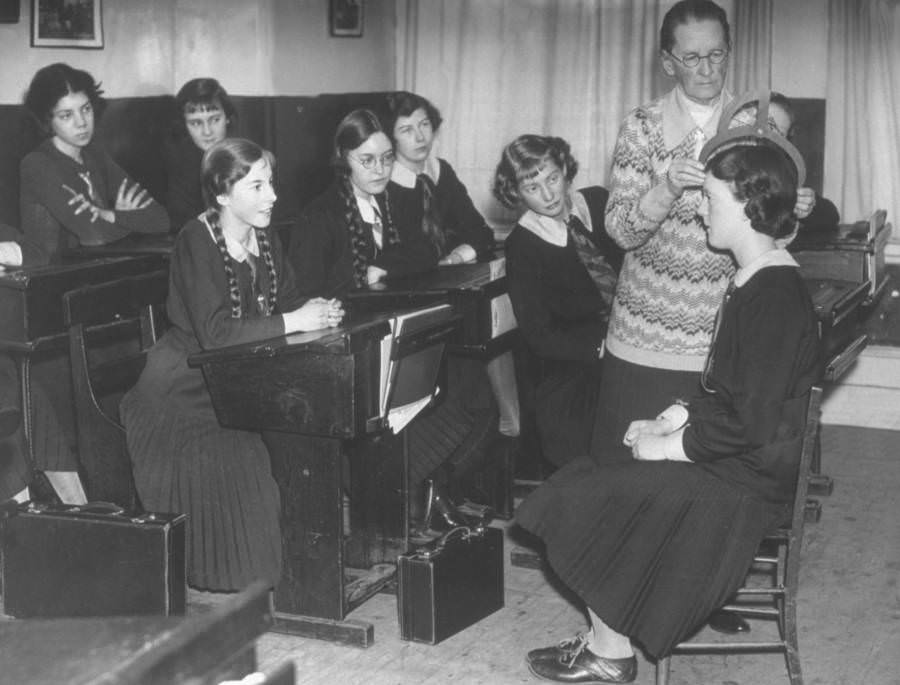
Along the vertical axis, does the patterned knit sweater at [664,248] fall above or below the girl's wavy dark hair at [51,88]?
below

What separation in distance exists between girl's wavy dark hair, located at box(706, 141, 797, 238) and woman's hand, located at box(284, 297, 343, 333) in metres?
1.25

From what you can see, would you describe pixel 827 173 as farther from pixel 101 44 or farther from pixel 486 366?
pixel 101 44

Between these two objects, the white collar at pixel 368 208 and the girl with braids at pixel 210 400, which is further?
the white collar at pixel 368 208

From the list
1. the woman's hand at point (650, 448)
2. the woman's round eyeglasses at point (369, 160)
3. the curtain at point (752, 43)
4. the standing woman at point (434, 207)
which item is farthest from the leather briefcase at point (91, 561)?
the curtain at point (752, 43)

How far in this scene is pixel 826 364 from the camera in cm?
461

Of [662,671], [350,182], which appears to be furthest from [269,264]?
[662,671]

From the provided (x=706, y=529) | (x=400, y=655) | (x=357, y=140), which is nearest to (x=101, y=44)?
Result: (x=357, y=140)

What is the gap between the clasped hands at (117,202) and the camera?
523 centimetres

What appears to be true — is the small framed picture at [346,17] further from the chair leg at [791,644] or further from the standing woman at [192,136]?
the chair leg at [791,644]

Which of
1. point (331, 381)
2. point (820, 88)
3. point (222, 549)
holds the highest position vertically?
point (820, 88)

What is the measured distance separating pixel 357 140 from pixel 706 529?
7.20ft

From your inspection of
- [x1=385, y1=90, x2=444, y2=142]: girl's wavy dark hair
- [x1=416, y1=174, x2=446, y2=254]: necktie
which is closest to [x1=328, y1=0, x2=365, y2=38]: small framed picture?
[x1=385, y1=90, x2=444, y2=142]: girl's wavy dark hair

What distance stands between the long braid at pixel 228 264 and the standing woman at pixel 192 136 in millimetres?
1671

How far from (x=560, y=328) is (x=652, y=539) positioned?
55.4 inches
